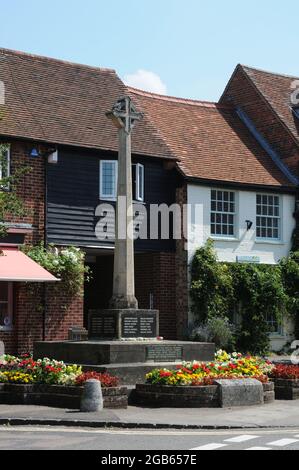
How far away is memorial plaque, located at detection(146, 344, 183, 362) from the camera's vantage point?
62.8 ft

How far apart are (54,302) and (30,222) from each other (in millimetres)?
2516

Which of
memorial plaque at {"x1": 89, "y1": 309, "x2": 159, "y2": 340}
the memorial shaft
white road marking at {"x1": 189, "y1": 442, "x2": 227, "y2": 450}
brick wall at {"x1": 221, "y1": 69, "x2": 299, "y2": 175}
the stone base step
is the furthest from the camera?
brick wall at {"x1": 221, "y1": 69, "x2": 299, "y2": 175}

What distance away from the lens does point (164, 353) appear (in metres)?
19.4

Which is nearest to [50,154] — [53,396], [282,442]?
[53,396]

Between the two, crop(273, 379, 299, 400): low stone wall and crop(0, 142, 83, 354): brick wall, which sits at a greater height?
crop(0, 142, 83, 354): brick wall

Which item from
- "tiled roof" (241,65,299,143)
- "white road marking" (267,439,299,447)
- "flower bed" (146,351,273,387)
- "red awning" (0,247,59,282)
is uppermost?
"tiled roof" (241,65,299,143)

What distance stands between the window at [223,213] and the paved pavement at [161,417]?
14335 millimetres

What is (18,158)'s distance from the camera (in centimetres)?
2620

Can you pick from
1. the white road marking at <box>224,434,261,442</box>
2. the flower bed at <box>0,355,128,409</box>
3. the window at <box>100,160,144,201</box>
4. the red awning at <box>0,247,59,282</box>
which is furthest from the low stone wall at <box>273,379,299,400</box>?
the window at <box>100,160,144,201</box>

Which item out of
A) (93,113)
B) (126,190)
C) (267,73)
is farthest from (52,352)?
(267,73)

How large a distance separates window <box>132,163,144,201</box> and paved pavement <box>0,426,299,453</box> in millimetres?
15585

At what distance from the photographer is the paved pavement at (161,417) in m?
14.3

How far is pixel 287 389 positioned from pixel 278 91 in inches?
796

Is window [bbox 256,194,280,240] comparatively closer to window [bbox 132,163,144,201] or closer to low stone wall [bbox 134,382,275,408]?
window [bbox 132,163,144,201]
